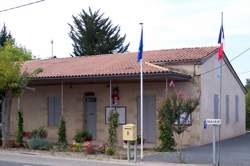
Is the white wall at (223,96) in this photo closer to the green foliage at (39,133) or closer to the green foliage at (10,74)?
the green foliage at (39,133)

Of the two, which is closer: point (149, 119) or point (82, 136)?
point (149, 119)

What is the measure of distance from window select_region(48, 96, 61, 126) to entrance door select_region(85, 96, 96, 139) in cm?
186

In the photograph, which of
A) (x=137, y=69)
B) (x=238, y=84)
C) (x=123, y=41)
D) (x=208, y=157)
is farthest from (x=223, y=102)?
(x=123, y=41)

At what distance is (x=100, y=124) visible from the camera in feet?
87.9

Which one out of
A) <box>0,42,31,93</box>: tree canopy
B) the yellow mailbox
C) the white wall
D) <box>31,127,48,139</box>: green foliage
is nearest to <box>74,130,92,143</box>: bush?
<box>31,127,48,139</box>: green foliage

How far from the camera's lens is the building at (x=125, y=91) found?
79.9 feet

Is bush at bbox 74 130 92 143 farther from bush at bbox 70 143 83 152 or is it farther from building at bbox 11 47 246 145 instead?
bush at bbox 70 143 83 152

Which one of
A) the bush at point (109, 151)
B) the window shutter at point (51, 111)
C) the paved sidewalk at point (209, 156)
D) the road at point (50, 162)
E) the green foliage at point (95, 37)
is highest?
the green foliage at point (95, 37)

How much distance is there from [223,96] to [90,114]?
7037 millimetres

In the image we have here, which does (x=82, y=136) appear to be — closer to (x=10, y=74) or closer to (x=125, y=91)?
(x=125, y=91)

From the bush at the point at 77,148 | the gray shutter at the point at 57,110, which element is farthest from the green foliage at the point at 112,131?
the gray shutter at the point at 57,110

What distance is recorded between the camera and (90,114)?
27484 mm

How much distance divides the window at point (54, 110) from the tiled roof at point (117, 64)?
62.5 inches

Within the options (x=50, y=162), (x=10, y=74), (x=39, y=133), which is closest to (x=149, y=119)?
(x=39, y=133)
